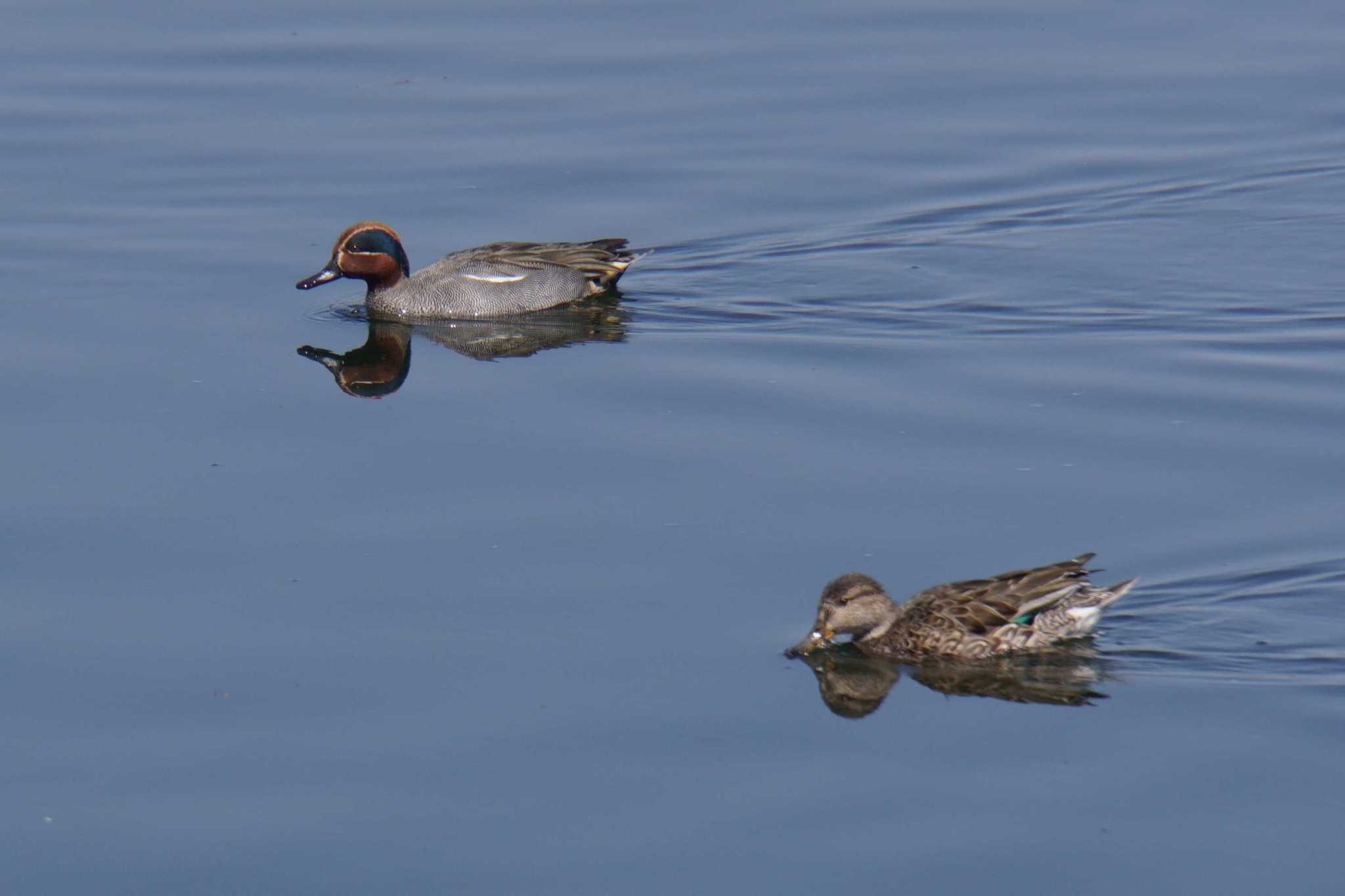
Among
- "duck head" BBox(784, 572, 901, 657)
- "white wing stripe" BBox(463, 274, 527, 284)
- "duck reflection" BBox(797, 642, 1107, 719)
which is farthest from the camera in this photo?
"white wing stripe" BBox(463, 274, 527, 284)

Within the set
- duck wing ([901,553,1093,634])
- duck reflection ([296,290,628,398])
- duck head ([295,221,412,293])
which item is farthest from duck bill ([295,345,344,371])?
duck wing ([901,553,1093,634])

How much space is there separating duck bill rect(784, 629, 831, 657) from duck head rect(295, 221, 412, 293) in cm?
685

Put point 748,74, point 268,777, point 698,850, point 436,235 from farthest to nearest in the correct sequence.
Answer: point 748,74
point 436,235
point 268,777
point 698,850

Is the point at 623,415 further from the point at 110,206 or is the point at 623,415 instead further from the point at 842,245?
the point at 110,206

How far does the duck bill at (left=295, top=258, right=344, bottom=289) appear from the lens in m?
15.7

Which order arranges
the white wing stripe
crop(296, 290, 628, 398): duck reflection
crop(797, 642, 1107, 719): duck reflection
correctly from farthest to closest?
the white wing stripe → crop(296, 290, 628, 398): duck reflection → crop(797, 642, 1107, 719): duck reflection

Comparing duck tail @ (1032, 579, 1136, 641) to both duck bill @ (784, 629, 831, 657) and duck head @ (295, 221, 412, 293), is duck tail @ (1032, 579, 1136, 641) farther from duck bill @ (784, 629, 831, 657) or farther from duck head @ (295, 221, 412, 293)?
duck head @ (295, 221, 412, 293)

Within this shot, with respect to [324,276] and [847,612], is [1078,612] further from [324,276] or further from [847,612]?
[324,276]

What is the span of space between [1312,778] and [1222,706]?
82 cm

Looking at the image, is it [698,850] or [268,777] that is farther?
[268,777]

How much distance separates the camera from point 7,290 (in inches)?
601

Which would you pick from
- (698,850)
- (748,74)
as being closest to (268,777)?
(698,850)

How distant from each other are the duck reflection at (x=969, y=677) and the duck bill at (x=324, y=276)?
692 cm

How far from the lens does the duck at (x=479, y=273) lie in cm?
1570
